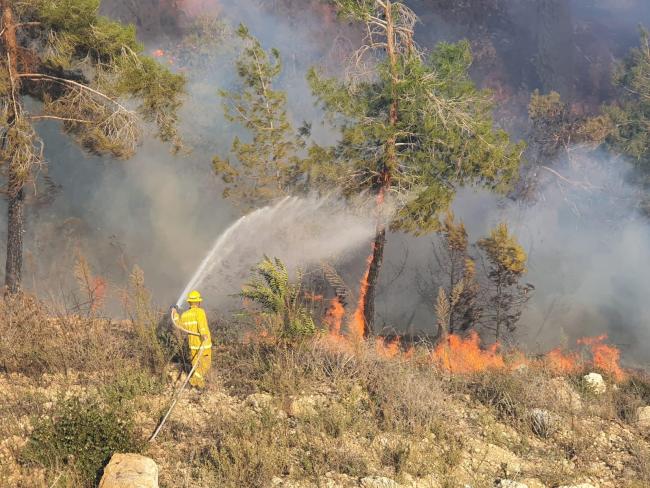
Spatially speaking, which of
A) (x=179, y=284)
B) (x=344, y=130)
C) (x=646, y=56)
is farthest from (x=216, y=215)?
(x=646, y=56)

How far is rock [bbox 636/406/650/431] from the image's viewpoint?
8031mm

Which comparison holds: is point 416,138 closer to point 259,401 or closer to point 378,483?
point 259,401

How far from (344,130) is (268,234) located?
680cm

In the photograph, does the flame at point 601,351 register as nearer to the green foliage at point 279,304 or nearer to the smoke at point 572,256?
the smoke at point 572,256

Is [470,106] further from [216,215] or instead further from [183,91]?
[216,215]

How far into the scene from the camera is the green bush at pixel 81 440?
562 cm

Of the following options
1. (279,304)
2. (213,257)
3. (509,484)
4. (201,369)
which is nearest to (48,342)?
(201,369)

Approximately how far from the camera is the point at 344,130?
1448cm

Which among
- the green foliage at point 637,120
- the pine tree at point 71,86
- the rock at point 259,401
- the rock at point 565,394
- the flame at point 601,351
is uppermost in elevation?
the green foliage at point 637,120

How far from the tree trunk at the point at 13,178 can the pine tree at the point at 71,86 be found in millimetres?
18

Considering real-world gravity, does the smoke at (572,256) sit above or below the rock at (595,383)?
below

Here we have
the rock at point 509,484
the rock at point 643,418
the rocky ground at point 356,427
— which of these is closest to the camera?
the rocky ground at point 356,427

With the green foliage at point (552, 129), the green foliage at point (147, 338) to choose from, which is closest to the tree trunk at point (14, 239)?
the green foliage at point (147, 338)

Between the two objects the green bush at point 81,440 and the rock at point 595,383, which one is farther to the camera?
the rock at point 595,383
